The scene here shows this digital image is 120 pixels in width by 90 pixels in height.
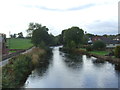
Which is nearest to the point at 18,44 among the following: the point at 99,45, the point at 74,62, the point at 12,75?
the point at 99,45

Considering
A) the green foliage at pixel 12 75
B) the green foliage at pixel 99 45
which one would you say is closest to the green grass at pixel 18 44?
the green foliage at pixel 99 45

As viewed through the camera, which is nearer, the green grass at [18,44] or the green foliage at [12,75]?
the green foliage at [12,75]

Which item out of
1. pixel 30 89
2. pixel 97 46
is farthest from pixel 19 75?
pixel 97 46

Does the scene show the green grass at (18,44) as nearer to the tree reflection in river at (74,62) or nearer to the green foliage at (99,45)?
the green foliage at (99,45)

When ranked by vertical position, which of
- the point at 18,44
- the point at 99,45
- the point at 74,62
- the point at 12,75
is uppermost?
the point at 18,44

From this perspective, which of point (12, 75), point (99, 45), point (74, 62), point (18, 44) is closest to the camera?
point (12, 75)

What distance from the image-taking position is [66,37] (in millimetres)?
77312

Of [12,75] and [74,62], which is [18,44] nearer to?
[74,62]

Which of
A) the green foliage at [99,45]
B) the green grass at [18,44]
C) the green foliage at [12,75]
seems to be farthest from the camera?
the green grass at [18,44]

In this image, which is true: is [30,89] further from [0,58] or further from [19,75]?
[0,58]

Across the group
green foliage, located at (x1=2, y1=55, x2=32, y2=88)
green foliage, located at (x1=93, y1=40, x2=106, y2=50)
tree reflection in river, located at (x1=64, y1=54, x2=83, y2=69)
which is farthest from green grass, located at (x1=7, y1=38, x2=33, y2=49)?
green foliage, located at (x1=2, y1=55, x2=32, y2=88)

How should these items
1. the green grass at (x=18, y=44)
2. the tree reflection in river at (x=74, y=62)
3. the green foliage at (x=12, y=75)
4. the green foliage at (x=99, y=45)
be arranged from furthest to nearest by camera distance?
the green grass at (x=18, y=44) < the green foliage at (x=99, y=45) < the tree reflection in river at (x=74, y=62) < the green foliage at (x=12, y=75)

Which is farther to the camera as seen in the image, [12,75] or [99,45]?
[99,45]

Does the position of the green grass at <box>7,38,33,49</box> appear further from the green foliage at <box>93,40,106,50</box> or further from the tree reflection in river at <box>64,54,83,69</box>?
the tree reflection in river at <box>64,54,83,69</box>
